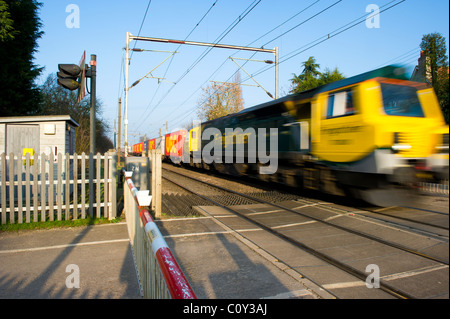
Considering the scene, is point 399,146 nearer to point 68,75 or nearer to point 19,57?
point 68,75

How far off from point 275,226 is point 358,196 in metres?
2.15

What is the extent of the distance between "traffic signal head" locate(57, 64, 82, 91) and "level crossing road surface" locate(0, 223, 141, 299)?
2902mm

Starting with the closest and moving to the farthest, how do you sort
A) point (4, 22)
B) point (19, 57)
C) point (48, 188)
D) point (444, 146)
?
point (444, 146)
point (48, 188)
point (4, 22)
point (19, 57)

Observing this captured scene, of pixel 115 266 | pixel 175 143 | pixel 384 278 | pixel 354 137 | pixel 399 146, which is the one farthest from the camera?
pixel 175 143

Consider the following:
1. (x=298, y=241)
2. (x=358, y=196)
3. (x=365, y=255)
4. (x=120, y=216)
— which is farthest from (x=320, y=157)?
(x=120, y=216)

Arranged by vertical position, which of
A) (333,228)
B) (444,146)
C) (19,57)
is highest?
(19,57)

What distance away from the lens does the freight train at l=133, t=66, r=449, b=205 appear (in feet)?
3.78

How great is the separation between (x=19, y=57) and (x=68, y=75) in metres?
15.7

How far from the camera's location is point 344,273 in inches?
136

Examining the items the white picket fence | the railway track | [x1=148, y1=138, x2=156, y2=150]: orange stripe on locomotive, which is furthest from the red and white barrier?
[x1=148, y1=138, x2=156, y2=150]: orange stripe on locomotive

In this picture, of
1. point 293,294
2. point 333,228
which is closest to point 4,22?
point 333,228

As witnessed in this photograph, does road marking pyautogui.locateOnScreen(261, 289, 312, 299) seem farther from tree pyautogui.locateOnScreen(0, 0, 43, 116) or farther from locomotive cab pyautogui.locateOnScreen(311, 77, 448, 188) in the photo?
tree pyautogui.locateOnScreen(0, 0, 43, 116)

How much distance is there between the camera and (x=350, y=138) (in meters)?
6.50
